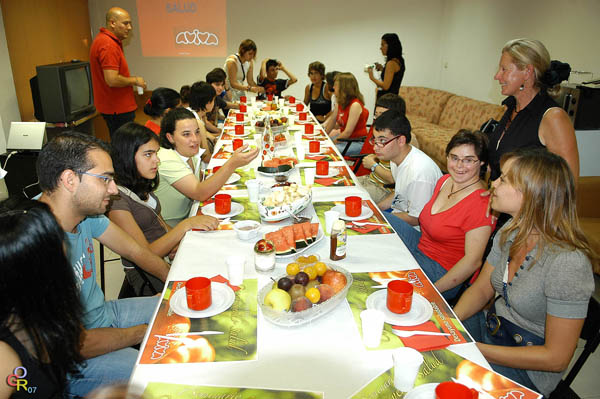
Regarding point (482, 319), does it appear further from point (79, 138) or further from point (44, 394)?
point (79, 138)

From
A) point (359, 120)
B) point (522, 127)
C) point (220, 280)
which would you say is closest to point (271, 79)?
point (359, 120)

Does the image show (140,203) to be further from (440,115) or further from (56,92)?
(440,115)

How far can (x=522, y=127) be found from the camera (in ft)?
7.34

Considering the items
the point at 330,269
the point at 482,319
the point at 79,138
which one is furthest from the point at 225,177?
the point at 482,319

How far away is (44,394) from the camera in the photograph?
3.59 ft

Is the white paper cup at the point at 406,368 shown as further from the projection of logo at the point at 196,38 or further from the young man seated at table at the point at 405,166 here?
the projection of logo at the point at 196,38

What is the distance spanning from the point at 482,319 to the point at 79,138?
174 centimetres

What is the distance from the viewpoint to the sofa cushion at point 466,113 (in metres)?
5.46

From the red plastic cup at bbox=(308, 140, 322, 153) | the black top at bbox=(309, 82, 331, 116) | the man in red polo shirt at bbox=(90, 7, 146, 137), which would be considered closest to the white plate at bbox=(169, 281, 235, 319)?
the red plastic cup at bbox=(308, 140, 322, 153)

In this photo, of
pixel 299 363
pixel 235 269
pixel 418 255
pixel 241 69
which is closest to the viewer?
pixel 299 363

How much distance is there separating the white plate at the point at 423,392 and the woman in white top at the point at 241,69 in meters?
5.53

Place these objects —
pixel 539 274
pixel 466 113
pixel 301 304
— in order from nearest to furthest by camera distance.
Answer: pixel 301 304 < pixel 539 274 < pixel 466 113

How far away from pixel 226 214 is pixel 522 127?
162cm

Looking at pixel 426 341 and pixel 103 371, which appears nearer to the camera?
pixel 426 341
